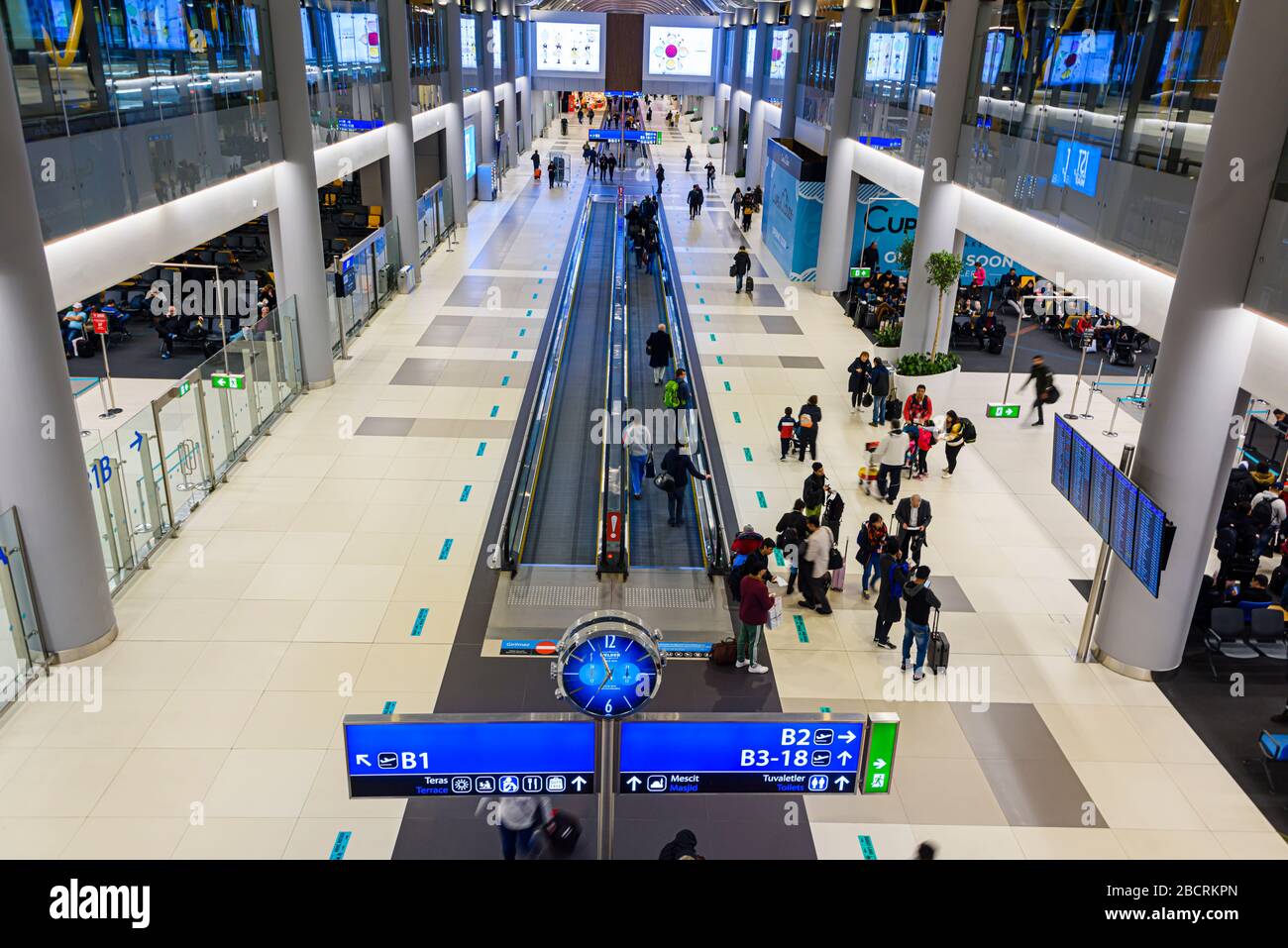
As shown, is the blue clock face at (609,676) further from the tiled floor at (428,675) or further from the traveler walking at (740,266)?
the traveler walking at (740,266)

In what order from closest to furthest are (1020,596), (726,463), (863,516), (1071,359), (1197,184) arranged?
(1197,184) → (1020,596) → (863,516) → (726,463) → (1071,359)

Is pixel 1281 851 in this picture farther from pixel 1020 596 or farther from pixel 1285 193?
pixel 1285 193

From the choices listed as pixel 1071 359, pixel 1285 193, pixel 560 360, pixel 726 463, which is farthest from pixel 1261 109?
pixel 1071 359

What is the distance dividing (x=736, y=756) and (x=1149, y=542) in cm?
564

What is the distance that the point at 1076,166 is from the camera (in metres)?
12.7

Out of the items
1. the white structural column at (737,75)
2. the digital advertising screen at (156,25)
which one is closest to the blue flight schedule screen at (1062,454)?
the digital advertising screen at (156,25)

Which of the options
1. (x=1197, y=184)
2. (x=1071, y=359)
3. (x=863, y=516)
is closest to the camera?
(x=1197, y=184)

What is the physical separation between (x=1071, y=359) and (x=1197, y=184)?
14484 millimetres

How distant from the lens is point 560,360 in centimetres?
1986

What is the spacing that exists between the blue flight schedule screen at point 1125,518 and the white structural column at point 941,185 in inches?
400

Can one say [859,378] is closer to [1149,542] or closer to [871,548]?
[871,548]

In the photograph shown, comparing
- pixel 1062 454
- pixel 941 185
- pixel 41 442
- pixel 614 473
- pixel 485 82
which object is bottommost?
pixel 614 473

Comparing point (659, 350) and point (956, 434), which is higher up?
point (659, 350)

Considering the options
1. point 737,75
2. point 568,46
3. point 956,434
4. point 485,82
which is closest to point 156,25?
point 956,434
